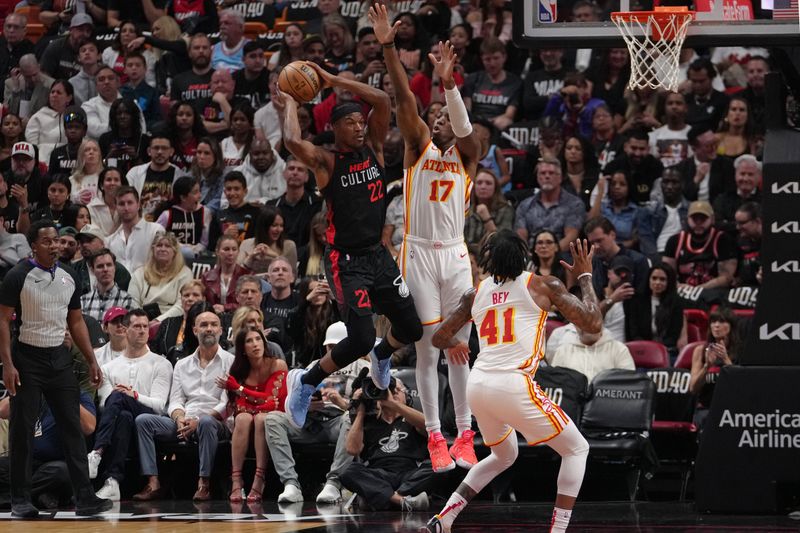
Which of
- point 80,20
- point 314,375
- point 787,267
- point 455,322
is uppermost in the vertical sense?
point 80,20

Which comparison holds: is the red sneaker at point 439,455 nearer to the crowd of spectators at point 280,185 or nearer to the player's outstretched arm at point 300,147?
the crowd of spectators at point 280,185

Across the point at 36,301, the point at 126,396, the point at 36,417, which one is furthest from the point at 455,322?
the point at 126,396

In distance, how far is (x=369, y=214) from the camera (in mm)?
9750

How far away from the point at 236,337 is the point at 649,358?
3.98 meters

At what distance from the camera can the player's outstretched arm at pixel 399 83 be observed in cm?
931

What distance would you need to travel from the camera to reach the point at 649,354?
1281cm

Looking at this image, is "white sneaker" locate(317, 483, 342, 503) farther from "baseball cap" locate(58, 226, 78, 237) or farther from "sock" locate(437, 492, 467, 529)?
"baseball cap" locate(58, 226, 78, 237)

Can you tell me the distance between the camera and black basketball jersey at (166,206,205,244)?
15539 mm

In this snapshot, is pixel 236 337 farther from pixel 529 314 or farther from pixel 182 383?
pixel 529 314

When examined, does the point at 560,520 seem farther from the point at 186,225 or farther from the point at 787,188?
the point at 186,225

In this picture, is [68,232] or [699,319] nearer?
[699,319]

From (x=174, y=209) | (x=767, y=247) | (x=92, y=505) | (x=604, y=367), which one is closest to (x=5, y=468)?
(x=92, y=505)

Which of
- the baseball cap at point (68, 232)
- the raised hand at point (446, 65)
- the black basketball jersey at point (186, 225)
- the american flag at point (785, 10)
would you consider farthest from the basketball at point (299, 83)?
the black basketball jersey at point (186, 225)

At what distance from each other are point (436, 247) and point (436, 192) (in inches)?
16.3
